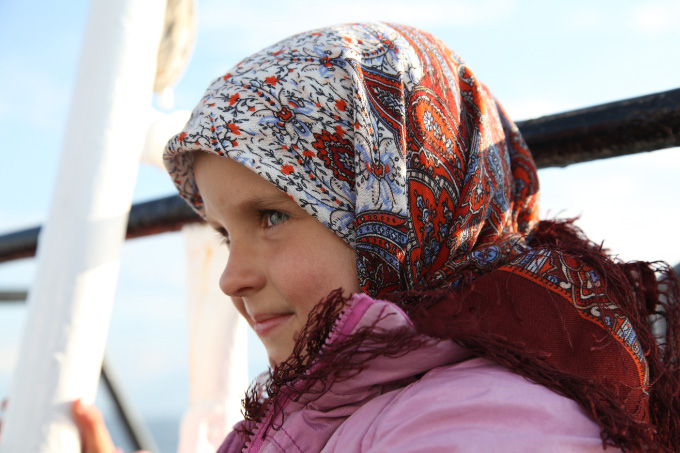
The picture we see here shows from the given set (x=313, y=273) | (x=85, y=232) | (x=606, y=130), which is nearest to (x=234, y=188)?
(x=313, y=273)

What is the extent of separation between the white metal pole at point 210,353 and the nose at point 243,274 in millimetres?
751

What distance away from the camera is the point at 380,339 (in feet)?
2.86

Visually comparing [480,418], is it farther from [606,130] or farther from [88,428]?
[88,428]

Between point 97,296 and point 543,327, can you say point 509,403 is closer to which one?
point 543,327

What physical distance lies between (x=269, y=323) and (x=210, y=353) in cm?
81

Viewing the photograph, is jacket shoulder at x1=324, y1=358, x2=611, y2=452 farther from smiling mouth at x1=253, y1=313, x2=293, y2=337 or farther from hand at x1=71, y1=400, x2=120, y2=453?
hand at x1=71, y1=400, x2=120, y2=453

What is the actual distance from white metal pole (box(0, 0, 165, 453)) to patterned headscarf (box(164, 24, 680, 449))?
1.16 feet

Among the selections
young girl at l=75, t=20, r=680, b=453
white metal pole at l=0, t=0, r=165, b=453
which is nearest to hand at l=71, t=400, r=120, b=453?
white metal pole at l=0, t=0, r=165, b=453

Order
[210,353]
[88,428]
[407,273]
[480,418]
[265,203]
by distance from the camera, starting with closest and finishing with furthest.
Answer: [480,418], [407,273], [265,203], [88,428], [210,353]

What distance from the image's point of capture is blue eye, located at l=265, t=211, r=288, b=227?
119 centimetres

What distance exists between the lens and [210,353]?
1934 millimetres

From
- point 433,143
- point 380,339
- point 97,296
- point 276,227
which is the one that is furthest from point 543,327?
point 97,296

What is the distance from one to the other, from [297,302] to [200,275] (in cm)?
97

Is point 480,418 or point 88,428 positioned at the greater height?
point 480,418
